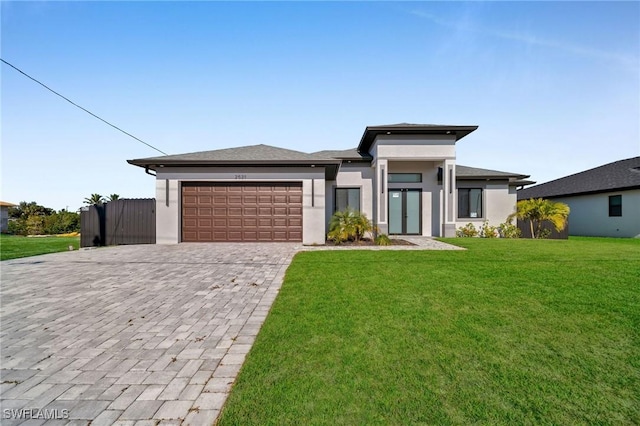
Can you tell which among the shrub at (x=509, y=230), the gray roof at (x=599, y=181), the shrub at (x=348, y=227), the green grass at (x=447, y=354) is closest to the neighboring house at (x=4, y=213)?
the shrub at (x=348, y=227)

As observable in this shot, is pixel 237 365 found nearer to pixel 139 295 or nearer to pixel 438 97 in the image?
pixel 139 295

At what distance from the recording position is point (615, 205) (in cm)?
1628

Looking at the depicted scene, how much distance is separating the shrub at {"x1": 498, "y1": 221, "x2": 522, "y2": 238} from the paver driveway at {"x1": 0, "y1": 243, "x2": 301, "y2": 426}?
1344 cm

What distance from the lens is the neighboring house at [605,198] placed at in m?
15.3

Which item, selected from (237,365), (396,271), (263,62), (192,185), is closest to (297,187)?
(192,185)

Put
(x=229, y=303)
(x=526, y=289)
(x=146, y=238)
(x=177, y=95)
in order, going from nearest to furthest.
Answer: (x=229, y=303)
(x=526, y=289)
(x=146, y=238)
(x=177, y=95)

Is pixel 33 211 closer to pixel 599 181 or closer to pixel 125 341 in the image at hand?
pixel 125 341

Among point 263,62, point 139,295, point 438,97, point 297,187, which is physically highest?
point 263,62

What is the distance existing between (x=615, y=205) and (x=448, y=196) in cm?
1186

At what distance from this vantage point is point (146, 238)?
11.9m

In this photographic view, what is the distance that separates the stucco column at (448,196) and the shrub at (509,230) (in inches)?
134

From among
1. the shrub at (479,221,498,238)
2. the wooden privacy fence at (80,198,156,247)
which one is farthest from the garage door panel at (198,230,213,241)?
the shrub at (479,221,498,238)

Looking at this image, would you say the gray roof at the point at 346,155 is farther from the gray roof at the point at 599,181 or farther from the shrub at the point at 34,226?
the shrub at the point at 34,226

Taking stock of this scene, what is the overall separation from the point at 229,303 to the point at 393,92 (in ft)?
42.0
